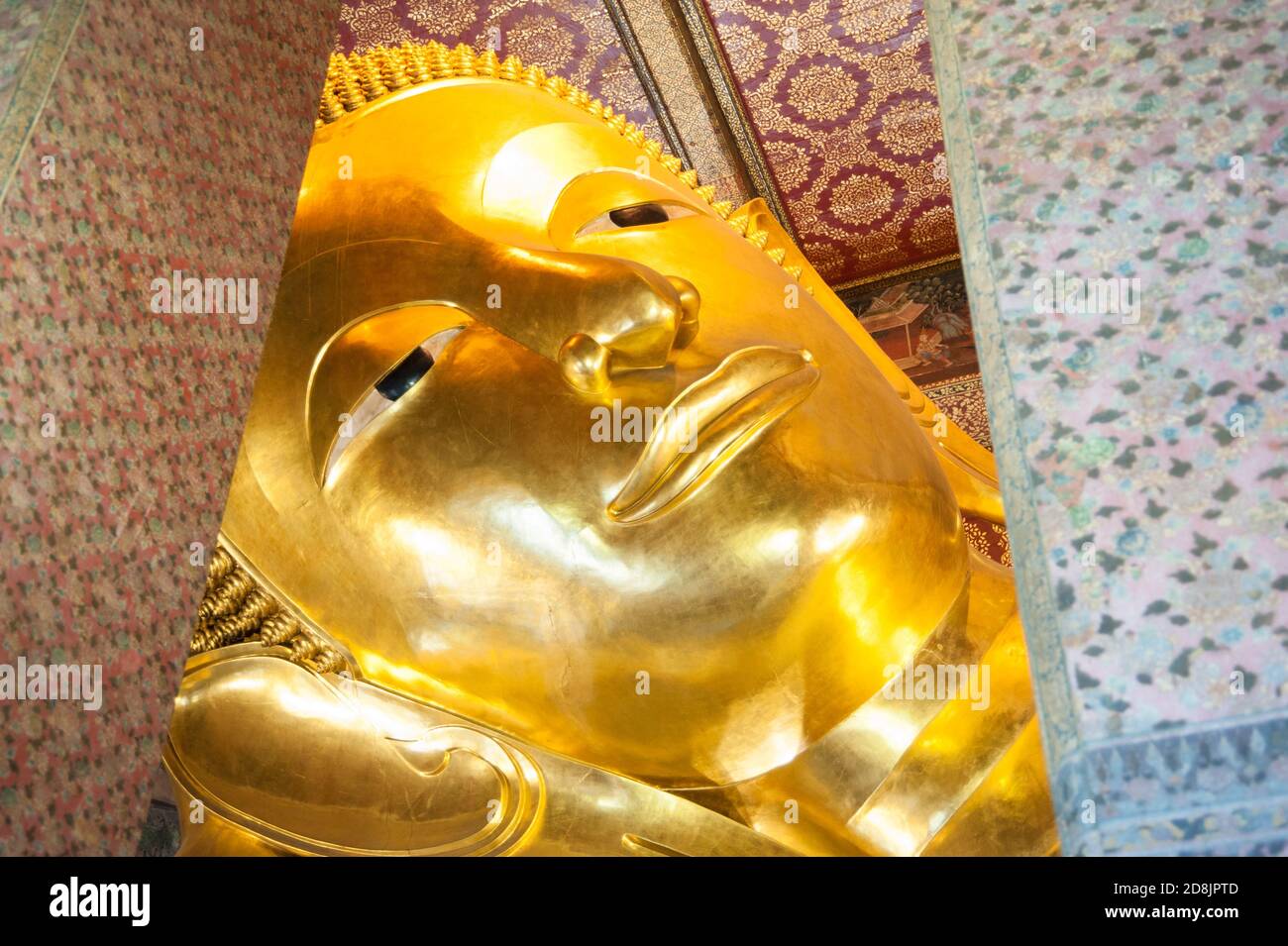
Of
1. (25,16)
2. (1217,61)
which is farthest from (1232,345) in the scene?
(25,16)

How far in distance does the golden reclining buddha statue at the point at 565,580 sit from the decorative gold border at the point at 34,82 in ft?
1.99

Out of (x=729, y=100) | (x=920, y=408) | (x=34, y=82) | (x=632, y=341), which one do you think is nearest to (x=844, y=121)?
(x=729, y=100)

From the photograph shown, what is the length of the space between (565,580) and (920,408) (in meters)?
1.13

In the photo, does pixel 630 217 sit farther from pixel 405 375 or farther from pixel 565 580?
pixel 565 580

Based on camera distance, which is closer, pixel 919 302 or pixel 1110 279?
pixel 1110 279

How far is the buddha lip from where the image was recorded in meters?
1.67

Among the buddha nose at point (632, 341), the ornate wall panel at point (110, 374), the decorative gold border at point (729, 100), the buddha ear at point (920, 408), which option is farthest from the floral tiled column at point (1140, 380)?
the decorative gold border at point (729, 100)

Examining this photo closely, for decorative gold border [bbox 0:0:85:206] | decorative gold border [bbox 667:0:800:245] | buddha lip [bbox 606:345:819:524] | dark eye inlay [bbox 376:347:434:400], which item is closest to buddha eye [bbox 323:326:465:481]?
dark eye inlay [bbox 376:347:434:400]

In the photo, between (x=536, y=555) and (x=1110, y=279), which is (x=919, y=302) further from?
(x=1110, y=279)

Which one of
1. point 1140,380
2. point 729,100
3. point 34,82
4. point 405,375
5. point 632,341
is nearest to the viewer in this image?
point 1140,380

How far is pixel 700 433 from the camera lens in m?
1.69

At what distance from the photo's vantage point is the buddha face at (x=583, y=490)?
1689 millimetres

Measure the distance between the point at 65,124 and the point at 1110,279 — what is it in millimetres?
965

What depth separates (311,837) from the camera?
1833 millimetres
